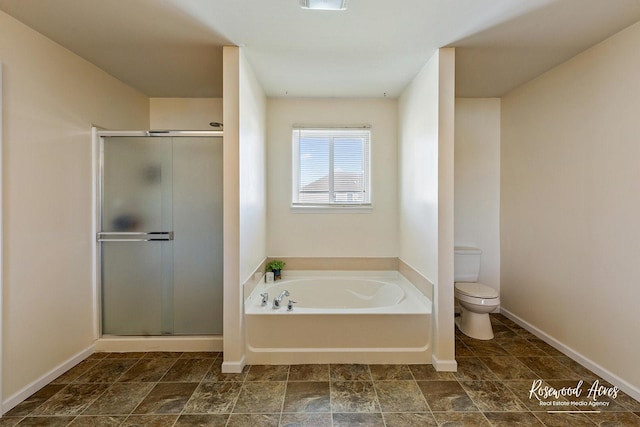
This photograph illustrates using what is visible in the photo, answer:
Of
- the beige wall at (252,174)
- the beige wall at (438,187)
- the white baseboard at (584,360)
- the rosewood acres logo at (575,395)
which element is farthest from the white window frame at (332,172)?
the rosewood acres logo at (575,395)

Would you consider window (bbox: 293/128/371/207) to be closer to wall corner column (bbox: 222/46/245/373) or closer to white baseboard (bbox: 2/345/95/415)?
wall corner column (bbox: 222/46/245/373)

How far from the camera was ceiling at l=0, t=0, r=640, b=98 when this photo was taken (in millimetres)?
1692

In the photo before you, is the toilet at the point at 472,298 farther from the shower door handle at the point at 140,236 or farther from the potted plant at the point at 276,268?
the shower door handle at the point at 140,236

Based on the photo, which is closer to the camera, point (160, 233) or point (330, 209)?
point (160, 233)

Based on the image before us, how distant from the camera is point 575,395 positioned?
6.18 feet

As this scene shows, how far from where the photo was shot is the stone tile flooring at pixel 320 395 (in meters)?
1.69

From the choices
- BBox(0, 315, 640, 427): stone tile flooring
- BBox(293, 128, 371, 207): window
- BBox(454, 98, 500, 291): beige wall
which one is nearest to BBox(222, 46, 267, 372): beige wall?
BBox(0, 315, 640, 427): stone tile flooring

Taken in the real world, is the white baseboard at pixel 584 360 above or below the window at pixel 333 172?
below

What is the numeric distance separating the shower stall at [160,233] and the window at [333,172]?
1.01m

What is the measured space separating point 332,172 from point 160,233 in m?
1.78

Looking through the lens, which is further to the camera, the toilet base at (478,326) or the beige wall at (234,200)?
the toilet base at (478,326)

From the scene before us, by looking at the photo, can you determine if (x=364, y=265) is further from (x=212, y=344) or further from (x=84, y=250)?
(x=84, y=250)

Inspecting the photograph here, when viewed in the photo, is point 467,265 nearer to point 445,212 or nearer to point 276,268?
point 445,212

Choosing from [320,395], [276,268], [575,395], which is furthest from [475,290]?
[276,268]
